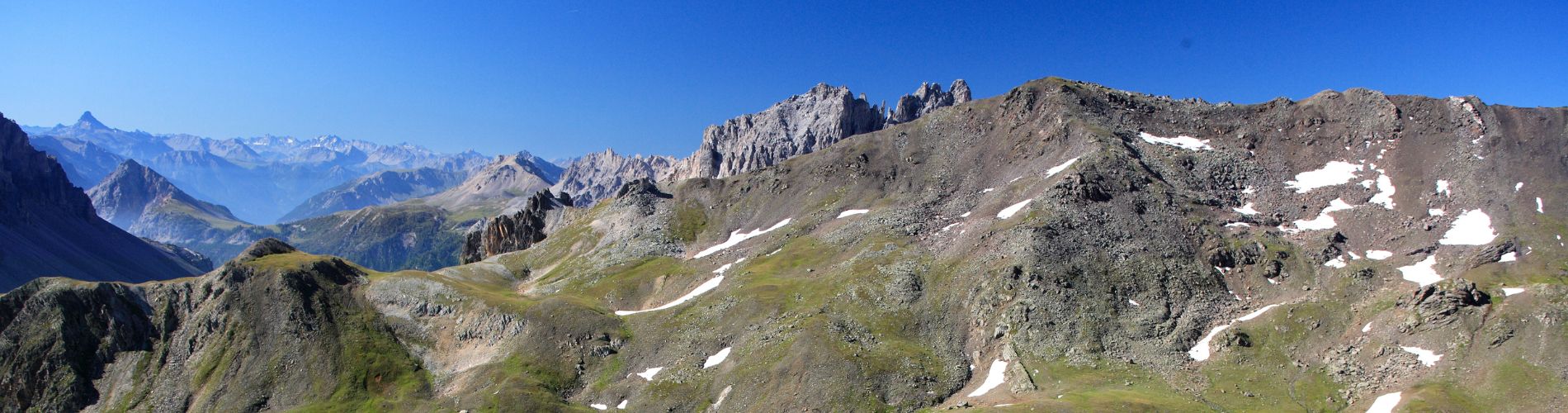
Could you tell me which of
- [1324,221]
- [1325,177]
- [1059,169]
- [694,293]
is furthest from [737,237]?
[1325,177]

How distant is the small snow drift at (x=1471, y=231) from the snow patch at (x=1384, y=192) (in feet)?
28.4

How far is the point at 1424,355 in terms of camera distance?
78.9 meters

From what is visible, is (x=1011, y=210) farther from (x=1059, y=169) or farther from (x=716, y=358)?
(x=716, y=358)

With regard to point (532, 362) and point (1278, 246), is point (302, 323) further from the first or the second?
point (1278, 246)

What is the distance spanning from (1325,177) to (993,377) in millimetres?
75573

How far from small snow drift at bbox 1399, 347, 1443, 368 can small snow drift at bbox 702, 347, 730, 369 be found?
7280 cm

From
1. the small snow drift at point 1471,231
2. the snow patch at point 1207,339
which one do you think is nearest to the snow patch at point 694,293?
the snow patch at point 1207,339

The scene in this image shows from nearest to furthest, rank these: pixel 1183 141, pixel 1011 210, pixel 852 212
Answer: pixel 1011 210, pixel 1183 141, pixel 852 212

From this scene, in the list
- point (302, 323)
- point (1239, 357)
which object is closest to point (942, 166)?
point (1239, 357)

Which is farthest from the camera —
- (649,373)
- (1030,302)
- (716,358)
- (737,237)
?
(737,237)

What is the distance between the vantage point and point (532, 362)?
111000 mm

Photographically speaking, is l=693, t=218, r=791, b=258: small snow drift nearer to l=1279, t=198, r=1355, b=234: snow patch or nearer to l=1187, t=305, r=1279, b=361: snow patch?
l=1187, t=305, r=1279, b=361: snow patch

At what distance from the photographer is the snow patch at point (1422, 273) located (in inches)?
3728

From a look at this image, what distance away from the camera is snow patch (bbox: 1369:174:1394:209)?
115 meters
